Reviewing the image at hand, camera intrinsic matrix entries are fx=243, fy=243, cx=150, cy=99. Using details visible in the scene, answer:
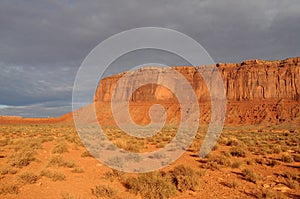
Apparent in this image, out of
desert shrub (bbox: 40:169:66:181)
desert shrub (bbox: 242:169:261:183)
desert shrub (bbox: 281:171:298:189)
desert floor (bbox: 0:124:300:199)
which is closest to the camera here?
desert floor (bbox: 0:124:300:199)

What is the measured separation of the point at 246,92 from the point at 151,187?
81.0 metres

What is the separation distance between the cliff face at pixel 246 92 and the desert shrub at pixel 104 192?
6699 cm

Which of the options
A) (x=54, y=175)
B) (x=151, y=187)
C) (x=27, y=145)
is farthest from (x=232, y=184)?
(x=27, y=145)

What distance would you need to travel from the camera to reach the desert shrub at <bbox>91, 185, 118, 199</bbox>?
238 inches

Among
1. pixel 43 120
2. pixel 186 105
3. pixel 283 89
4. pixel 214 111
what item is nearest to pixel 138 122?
pixel 186 105

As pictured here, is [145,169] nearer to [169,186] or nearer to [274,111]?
[169,186]

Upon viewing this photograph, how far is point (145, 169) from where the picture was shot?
28.6ft

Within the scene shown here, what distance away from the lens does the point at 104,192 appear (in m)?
6.18

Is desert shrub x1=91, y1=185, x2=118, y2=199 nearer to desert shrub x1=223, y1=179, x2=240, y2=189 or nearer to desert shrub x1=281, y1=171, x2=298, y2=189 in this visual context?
desert shrub x1=223, y1=179, x2=240, y2=189

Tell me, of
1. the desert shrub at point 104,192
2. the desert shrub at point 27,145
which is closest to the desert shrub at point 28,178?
the desert shrub at point 104,192

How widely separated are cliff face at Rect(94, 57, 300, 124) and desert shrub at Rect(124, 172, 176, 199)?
65.9 metres

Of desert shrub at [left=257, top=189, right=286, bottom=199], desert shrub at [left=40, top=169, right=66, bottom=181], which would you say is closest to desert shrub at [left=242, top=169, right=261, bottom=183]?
desert shrub at [left=257, top=189, right=286, bottom=199]

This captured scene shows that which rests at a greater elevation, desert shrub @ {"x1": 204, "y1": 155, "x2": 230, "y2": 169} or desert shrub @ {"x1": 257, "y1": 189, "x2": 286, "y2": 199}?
desert shrub @ {"x1": 204, "y1": 155, "x2": 230, "y2": 169}

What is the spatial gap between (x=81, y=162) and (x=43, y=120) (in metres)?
93.8
